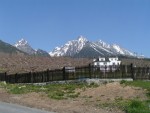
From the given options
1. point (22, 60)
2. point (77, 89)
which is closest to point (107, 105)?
point (77, 89)

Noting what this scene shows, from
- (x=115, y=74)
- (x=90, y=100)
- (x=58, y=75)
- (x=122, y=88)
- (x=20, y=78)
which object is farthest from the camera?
(x=20, y=78)

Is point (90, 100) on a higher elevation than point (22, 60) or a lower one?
lower

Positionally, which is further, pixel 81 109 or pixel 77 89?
pixel 77 89

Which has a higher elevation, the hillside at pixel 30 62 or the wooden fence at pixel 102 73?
the hillside at pixel 30 62

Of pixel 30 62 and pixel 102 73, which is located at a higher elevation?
pixel 30 62

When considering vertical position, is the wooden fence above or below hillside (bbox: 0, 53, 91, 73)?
below

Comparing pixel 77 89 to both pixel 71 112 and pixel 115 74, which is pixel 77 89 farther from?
pixel 71 112

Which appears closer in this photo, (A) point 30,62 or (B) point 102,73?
(B) point 102,73

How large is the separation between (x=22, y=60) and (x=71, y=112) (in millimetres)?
125329

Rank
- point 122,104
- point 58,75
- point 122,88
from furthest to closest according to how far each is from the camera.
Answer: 1. point 58,75
2. point 122,88
3. point 122,104

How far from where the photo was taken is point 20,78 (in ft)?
193

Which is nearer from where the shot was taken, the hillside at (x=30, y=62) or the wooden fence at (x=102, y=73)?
the wooden fence at (x=102, y=73)

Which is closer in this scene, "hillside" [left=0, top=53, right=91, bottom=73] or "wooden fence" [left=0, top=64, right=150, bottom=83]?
"wooden fence" [left=0, top=64, right=150, bottom=83]

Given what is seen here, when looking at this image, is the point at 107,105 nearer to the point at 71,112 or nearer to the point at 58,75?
the point at 71,112
